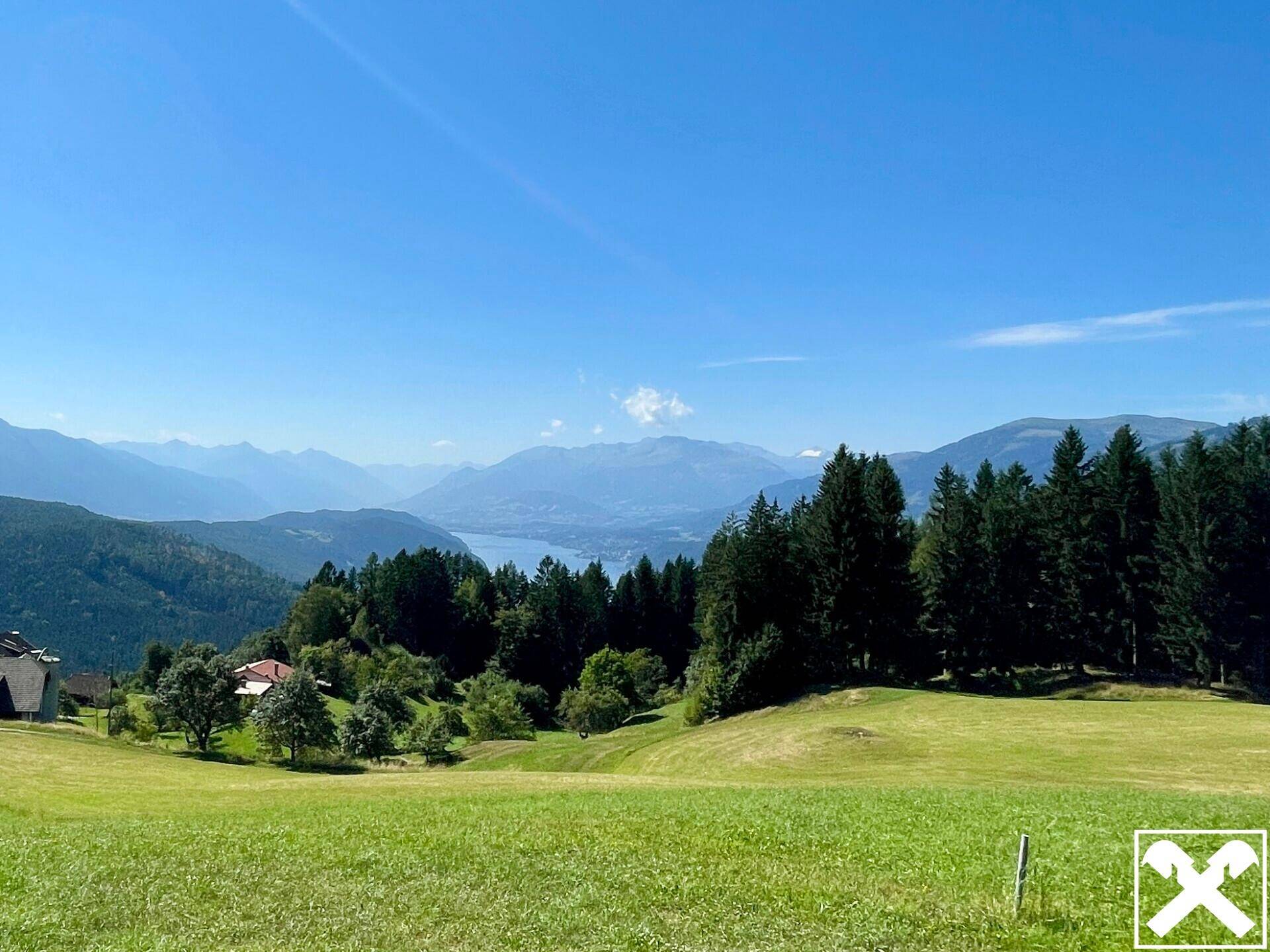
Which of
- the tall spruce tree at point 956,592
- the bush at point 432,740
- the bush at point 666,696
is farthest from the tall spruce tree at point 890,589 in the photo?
the bush at point 432,740

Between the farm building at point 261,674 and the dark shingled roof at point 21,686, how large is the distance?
52.8ft

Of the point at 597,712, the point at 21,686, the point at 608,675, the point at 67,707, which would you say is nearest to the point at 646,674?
the point at 608,675

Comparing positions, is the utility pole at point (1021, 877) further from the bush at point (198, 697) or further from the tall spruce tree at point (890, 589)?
the bush at point (198, 697)

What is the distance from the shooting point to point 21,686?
61719mm

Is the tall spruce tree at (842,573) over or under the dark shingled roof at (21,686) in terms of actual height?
over

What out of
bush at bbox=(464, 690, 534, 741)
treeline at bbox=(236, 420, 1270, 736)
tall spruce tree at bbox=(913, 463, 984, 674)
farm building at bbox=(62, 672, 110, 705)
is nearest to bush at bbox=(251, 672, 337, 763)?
bush at bbox=(464, 690, 534, 741)

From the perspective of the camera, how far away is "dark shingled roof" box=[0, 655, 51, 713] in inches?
2389

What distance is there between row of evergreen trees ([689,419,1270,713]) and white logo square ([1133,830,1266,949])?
112 feet

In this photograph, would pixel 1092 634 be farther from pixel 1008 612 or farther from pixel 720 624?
pixel 720 624

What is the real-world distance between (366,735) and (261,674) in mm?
39605

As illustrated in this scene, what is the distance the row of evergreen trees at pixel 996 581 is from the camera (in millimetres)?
43094

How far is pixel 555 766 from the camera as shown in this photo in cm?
4059

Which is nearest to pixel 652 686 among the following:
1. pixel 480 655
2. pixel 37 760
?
pixel 480 655

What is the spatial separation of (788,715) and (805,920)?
32594 mm
